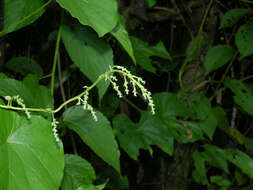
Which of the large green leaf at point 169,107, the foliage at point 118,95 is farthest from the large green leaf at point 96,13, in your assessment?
the large green leaf at point 169,107

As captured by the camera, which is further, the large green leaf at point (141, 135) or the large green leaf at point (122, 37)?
the large green leaf at point (141, 135)

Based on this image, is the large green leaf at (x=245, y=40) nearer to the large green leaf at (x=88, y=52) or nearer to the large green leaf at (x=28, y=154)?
the large green leaf at (x=88, y=52)

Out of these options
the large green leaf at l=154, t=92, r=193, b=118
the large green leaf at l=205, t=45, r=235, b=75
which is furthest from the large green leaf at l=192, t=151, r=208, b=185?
the large green leaf at l=205, t=45, r=235, b=75

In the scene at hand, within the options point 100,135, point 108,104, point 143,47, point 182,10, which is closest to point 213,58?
point 182,10

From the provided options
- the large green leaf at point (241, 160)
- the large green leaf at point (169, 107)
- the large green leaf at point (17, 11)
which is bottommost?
the large green leaf at point (241, 160)

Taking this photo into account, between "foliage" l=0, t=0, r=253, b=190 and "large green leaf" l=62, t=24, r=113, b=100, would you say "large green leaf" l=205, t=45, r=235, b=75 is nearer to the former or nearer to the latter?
"foliage" l=0, t=0, r=253, b=190

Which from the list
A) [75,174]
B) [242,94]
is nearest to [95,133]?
[75,174]

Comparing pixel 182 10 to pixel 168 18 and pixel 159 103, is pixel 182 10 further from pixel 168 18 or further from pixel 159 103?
pixel 159 103
